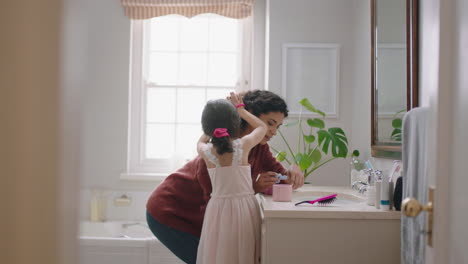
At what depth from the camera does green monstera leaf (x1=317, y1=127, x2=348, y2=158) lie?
2.93m

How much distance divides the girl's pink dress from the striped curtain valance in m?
2.04

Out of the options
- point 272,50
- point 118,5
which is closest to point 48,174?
point 272,50

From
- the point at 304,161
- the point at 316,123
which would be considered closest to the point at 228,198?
the point at 304,161

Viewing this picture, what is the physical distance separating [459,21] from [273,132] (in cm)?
134

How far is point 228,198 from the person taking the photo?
6.27ft

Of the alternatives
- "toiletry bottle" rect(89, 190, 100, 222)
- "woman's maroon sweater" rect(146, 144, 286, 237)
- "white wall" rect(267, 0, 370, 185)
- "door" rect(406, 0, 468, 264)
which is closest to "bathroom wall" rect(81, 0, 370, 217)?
"white wall" rect(267, 0, 370, 185)

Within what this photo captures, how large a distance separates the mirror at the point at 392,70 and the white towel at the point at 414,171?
47 centimetres

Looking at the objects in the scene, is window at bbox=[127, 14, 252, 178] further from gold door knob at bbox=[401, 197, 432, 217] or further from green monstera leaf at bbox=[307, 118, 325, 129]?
gold door knob at bbox=[401, 197, 432, 217]

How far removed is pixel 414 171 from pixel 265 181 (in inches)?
33.5

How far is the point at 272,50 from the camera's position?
10.9ft

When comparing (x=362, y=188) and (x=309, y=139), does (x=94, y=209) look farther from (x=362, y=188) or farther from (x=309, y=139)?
(x=362, y=188)

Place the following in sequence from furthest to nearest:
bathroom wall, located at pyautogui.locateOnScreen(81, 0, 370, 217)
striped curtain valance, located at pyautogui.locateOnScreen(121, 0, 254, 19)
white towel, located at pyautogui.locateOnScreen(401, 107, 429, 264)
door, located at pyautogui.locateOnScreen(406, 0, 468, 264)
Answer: striped curtain valance, located at pyautogui.locateOnScreen(121, 0, 254, 19), bathroom wall, located at pyautogui.locateOnScreen(81, 0, 370, 217), white towel, located at pyautogui.locateOnScreen(401, 107, 429, 264), door, located at pyautogui.locateOnScreen(406, 0, 468, 264)

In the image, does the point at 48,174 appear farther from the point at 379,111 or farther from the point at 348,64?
the point at 348,64

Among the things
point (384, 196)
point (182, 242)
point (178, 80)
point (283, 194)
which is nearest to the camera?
point (384, 196)
